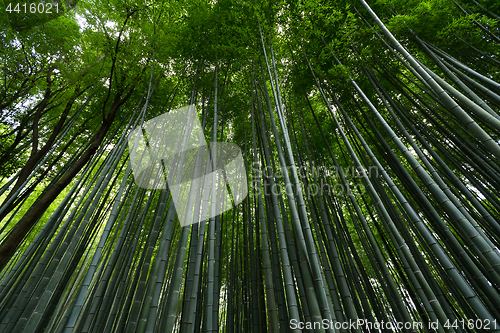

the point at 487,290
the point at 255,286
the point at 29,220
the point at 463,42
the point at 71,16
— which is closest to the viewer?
the point at 487,290

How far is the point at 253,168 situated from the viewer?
3143mm

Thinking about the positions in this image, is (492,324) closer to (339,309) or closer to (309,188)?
(339,309)

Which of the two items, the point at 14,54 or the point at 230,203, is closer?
the point at 14,54

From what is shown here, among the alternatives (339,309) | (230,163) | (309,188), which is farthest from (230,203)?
(339,309)

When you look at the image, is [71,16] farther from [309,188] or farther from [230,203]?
[309,188]

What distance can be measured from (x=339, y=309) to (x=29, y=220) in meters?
3.32

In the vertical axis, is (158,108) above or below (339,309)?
above

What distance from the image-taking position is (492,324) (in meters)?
0.97

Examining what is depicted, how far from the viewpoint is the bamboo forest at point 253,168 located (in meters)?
1.51

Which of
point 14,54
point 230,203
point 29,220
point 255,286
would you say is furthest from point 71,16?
point 255,286

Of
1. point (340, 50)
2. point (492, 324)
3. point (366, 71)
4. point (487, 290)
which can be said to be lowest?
point (492, 324)

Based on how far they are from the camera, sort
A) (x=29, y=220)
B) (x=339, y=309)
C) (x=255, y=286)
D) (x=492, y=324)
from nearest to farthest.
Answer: (x=492, y=324)
(x=339, y=309)
(x=255, y=286)
(x=29, y=220)

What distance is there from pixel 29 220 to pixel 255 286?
2.66 metres

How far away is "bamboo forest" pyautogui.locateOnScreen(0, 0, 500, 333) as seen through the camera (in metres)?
1.51
